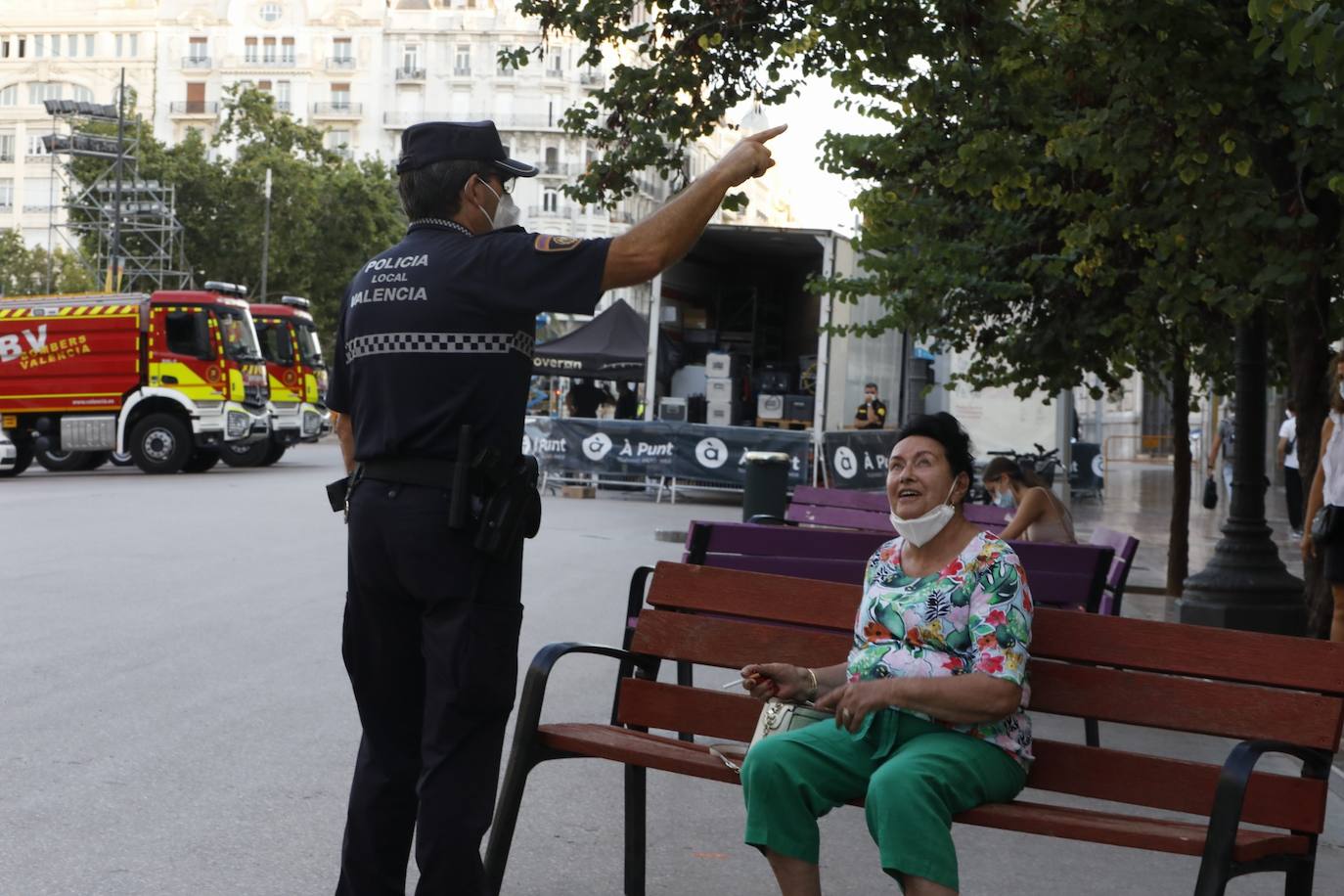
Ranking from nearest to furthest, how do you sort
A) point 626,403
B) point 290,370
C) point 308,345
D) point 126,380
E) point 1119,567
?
1. point 1119,567
2. point 126,380
3. point 626,403
4. point 290,370
5. point 308,345

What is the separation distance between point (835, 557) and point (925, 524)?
3541 millimetres

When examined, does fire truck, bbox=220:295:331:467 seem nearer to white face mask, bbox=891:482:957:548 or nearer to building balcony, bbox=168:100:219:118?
white face mask, bbox=891:482:957:548

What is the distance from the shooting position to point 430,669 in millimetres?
4004

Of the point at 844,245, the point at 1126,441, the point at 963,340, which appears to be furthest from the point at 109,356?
the point at 1126,441

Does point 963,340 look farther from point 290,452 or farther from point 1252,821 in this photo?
point 290,452

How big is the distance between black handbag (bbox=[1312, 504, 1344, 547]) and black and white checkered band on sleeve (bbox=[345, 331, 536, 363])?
6300 mm

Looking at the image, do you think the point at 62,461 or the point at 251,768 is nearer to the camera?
the point at 251,768

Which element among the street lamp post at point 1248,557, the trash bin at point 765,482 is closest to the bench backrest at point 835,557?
the street lamp post at point 1248,557

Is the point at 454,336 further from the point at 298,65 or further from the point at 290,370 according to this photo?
the point at 298,65

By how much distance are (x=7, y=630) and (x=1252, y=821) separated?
7.69 metres

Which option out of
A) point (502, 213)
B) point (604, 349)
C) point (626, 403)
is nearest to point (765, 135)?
point (502, 213)

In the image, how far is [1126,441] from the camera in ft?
240

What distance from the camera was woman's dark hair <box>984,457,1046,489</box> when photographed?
32.4 feet

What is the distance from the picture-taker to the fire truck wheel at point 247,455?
32.9 metres
